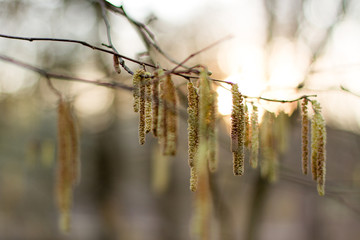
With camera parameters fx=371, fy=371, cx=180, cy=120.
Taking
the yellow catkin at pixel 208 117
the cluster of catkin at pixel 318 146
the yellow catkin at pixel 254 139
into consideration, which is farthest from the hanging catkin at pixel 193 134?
the cluster of catkin at pixel 318 146

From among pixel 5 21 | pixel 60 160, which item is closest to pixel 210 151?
pixel 60 160

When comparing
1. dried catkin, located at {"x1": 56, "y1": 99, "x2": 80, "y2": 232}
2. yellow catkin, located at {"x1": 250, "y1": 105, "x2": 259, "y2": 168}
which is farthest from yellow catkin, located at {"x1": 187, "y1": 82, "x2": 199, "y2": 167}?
dried catkin, located at {"x1": 56, "y1": 99, "x2": 80, "y2": 232}

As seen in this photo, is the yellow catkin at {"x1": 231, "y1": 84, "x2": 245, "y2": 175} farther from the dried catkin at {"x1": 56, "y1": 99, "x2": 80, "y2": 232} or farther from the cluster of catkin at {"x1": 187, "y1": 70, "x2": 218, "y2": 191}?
the dried catkin at {"x1": 56, "y1": 99, "x2": 80, "y2": 232}

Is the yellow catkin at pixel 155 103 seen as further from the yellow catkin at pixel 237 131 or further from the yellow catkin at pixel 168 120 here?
the yellow catkin at pixel 237 131

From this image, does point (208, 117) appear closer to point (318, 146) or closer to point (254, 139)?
point (254, 139)

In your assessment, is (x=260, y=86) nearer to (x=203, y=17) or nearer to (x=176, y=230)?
(x=203, y=17)
